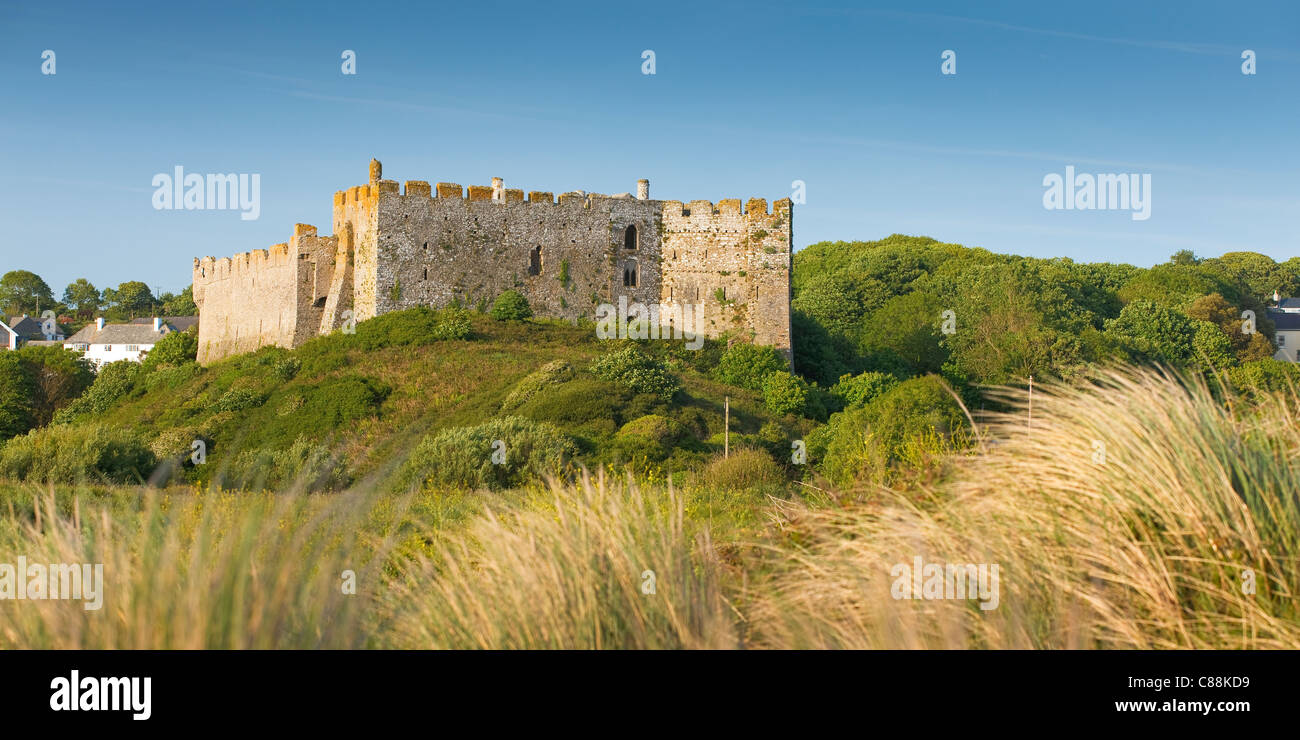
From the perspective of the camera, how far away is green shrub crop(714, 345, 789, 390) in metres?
41.0

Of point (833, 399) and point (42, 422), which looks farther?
point (42, 422)

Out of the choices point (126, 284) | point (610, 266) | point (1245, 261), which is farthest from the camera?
point (126, 284)

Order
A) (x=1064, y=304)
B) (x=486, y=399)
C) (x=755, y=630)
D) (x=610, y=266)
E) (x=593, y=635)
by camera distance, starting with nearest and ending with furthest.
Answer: (x=593, y=635), (x=755, y=630), (x=486, y=399), (x=610, y=266), (x=1064, y=304)

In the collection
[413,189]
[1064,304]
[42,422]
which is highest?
[413,189]

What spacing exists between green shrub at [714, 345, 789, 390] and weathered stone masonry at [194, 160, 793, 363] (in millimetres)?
1787

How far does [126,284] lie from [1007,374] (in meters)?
115

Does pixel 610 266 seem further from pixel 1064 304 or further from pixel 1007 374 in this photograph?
pixel 1064 304

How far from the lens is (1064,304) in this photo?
63469 millimetres

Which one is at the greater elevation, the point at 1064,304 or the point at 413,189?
the point at 413,189

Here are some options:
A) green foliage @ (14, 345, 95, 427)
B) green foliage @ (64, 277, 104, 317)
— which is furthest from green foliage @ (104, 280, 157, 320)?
green foliage @ (14, 345, 95, 427)

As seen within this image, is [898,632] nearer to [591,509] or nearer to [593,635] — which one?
[593,635]

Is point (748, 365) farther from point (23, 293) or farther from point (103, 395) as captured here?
point (23, 293)

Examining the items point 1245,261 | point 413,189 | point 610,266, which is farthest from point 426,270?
point 1245,261

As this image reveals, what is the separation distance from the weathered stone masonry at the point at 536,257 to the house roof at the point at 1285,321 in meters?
62.8
